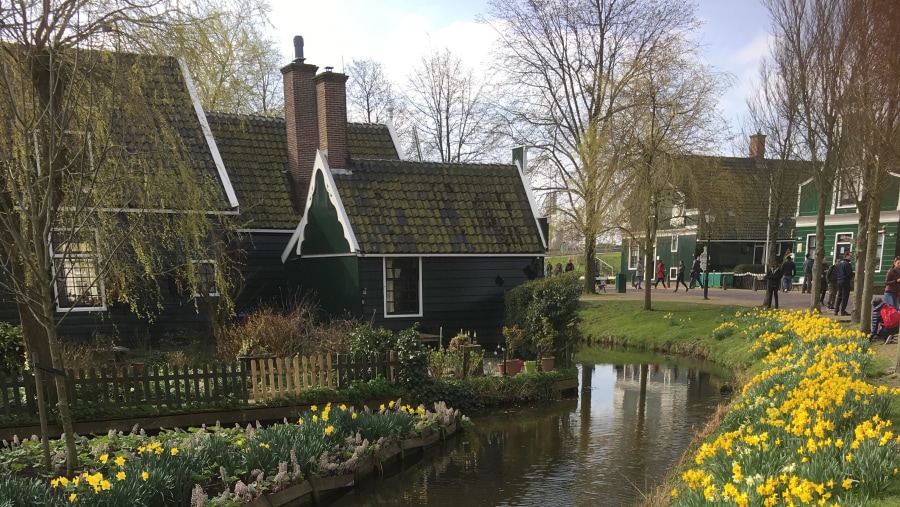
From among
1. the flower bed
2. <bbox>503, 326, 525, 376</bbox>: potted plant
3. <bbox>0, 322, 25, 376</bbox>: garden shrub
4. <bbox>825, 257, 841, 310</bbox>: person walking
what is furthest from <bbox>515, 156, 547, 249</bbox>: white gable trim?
<bbox>0, 322, 25, 376</bbox>: garden shrub

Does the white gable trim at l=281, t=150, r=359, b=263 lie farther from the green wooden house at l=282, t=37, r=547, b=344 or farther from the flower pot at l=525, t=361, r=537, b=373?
the flower pot at l=525, t=361, r=537, b=373

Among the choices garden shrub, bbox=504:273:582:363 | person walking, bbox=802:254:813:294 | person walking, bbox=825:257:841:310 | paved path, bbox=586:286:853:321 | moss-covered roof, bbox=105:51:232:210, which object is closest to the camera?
moss-covered roof, bbox=105:51:232:210

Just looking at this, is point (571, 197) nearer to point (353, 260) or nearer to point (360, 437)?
point (353, 260)

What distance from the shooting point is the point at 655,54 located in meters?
21.8

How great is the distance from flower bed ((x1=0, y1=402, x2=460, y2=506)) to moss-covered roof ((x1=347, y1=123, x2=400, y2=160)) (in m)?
12.0

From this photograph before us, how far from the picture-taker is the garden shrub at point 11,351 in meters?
9.92

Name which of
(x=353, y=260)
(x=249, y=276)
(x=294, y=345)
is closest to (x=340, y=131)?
(x=353, y=260)

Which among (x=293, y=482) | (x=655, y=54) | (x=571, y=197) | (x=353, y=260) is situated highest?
(x=655, y=54)

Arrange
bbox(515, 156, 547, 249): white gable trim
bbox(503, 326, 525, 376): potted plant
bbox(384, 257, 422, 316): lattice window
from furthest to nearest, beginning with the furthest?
1. bbox(515, 156, 547, 249): white gable trim
2. bbox(384, 257, 422, 316): lattice window
3. bbox(503, 326, 525, 376): potted plant

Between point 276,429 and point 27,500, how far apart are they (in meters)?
2.76

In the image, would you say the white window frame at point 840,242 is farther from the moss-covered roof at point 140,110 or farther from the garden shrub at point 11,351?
the garden shrub at point 11,351

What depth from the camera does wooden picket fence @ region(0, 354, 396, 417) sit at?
884 cm

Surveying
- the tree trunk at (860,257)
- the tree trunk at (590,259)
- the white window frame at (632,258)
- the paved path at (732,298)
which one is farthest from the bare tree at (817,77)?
the white window frame at (632,258)

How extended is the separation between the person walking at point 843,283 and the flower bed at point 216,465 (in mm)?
13969
